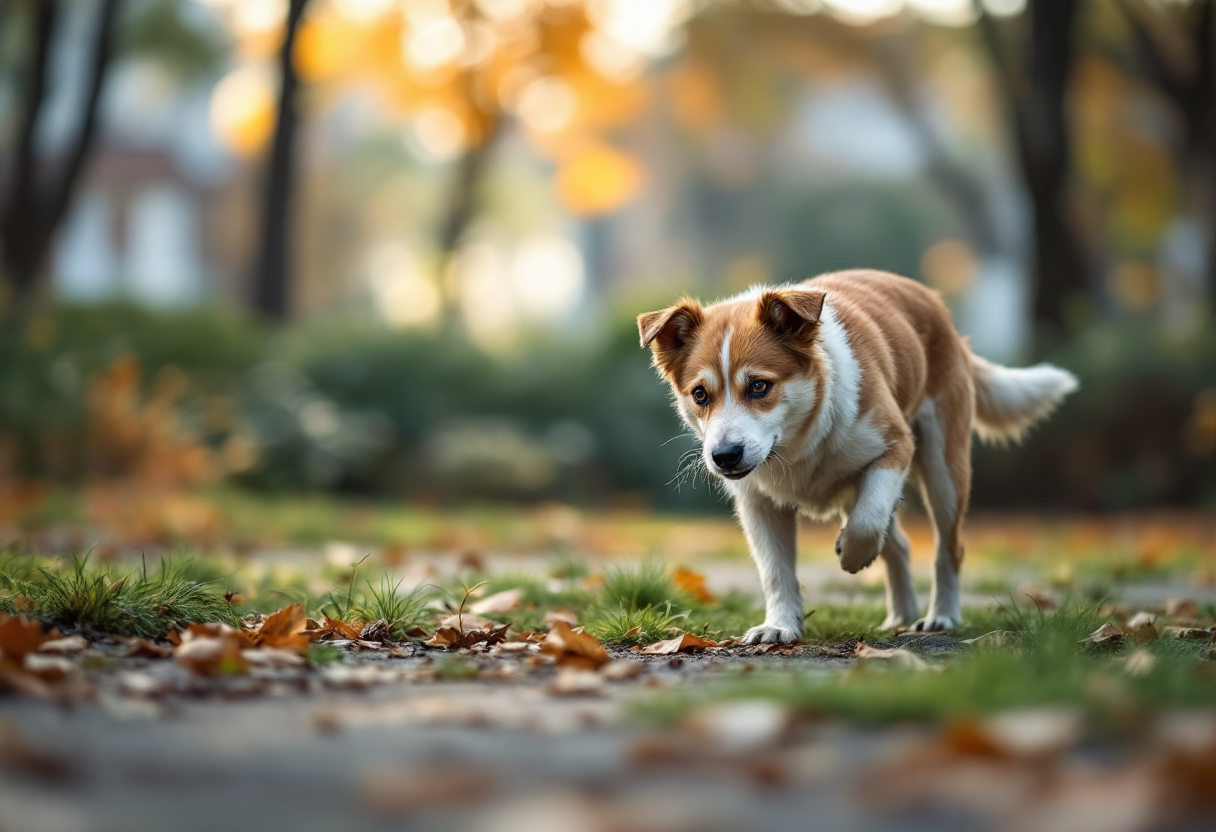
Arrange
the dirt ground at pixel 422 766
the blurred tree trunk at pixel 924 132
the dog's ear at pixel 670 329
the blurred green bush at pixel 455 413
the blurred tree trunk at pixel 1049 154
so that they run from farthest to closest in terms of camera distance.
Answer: the blurred tree trunk at pixel 924 132 → the blurred tree trunk at pixel 1049 154 → the blurred green bush at pixel 455 413 → the dog's ear at pixel 670 329 → the dirt ground at pixel 422 766

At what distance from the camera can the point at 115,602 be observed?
161 inches

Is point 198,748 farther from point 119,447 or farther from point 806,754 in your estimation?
point 119,447

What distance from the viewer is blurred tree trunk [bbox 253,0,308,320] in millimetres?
16516

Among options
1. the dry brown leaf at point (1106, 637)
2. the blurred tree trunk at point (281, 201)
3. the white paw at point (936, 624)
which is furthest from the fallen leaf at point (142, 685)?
the blurred tree trunk at point (281, 201)

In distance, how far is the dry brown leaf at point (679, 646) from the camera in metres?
4.22

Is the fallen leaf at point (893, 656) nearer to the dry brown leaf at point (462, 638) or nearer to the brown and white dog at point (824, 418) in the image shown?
the brown and white dog at point (824, 418)

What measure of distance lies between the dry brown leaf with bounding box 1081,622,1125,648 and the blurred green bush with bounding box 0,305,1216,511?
332 inches

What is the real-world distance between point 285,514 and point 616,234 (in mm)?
52800

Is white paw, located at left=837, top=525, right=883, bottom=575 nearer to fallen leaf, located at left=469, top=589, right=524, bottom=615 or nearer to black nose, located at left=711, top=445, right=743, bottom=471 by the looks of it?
black nose, located at left=711, top=445, right=743, bottom=471

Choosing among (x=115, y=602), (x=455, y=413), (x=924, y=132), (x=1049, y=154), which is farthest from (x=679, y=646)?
(x=924, y=132)

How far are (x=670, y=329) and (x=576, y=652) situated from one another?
159 cm

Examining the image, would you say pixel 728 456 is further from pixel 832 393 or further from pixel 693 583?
pixel 693 583

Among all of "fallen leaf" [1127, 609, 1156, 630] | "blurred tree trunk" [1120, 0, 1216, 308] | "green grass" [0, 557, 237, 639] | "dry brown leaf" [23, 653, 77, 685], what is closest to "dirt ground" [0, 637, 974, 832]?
"dry brown leaf" [23, 653, 77, 685]

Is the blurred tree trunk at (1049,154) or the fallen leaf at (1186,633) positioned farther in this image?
the blurred tree trunk at (1049,154)
